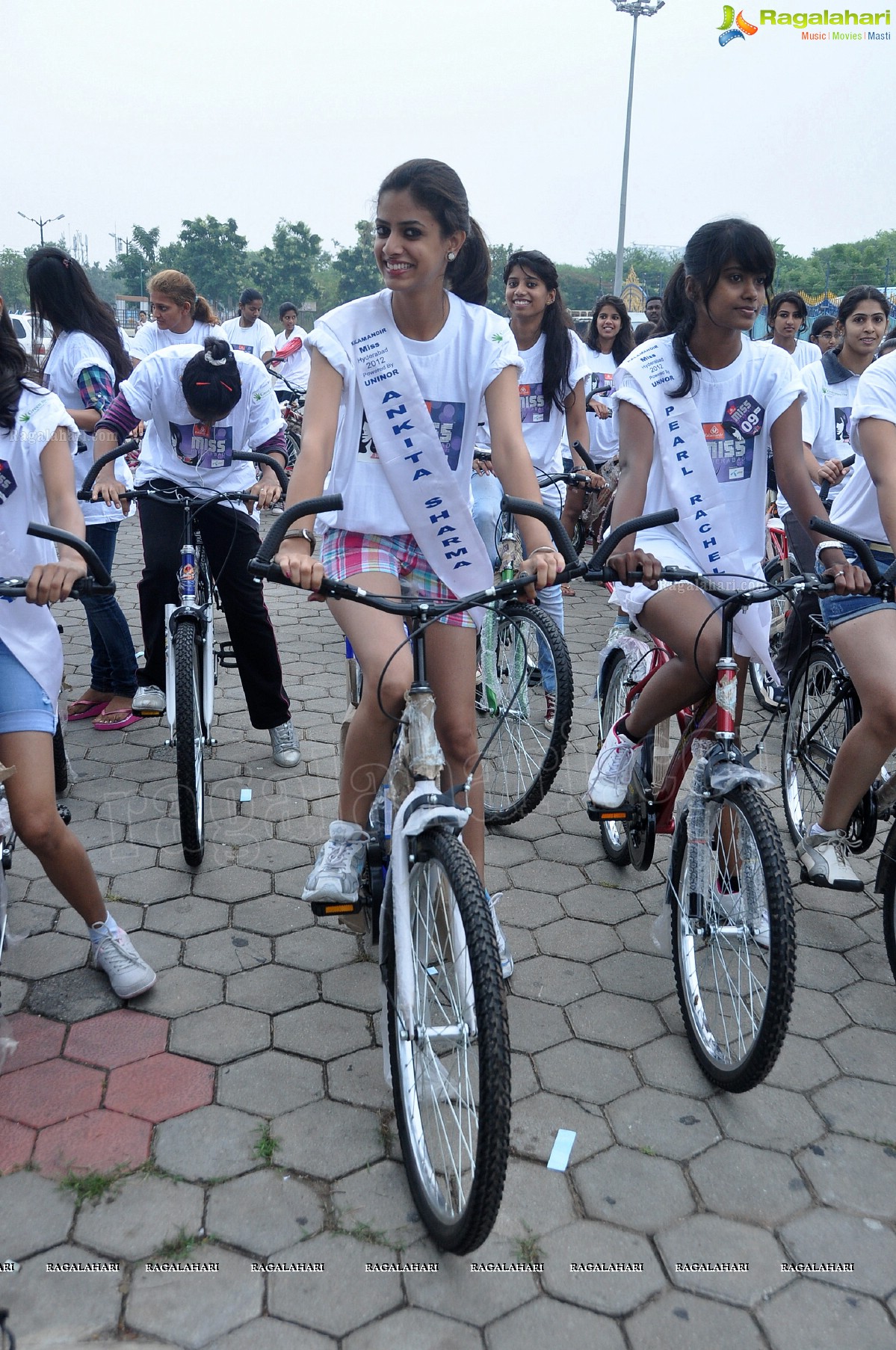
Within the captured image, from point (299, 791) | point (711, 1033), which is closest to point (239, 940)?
point (299, 791)

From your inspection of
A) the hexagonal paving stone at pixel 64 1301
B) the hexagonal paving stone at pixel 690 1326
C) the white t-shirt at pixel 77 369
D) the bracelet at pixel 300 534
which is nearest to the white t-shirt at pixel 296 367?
the white t-shirt at pixel 77 369

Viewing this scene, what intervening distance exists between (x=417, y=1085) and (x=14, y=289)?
80050 millimetres

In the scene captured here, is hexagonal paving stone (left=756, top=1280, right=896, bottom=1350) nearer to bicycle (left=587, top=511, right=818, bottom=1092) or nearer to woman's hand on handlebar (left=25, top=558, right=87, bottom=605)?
bicycle (left=587, top=511, right=818, bottom=1092)

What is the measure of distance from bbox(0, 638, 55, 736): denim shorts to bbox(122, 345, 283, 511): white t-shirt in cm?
168

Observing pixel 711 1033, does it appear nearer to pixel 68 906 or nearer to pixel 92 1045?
pixel 92 1045

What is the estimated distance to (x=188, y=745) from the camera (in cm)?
382

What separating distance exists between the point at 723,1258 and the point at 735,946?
92 cm

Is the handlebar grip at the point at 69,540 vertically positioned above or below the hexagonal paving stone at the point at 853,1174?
above

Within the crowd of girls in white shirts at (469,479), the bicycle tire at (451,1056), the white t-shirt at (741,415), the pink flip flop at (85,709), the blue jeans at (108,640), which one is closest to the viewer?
the bicycle tire at (451,1056)

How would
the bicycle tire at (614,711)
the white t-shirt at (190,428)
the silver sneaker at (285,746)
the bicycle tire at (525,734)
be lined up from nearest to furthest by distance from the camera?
the bicycle tire at (614,711), the bicycle tire at (525,734), the white t-shirt at (190,428), the silver sneaker at (285,746)

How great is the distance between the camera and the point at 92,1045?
2.94 m

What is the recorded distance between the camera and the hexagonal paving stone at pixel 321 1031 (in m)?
2.94

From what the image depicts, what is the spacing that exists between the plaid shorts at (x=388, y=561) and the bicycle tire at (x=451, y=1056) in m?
0.79

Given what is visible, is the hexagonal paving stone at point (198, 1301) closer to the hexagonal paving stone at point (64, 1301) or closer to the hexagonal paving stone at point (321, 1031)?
the hexagonal paving stone at point (64, 1301)
